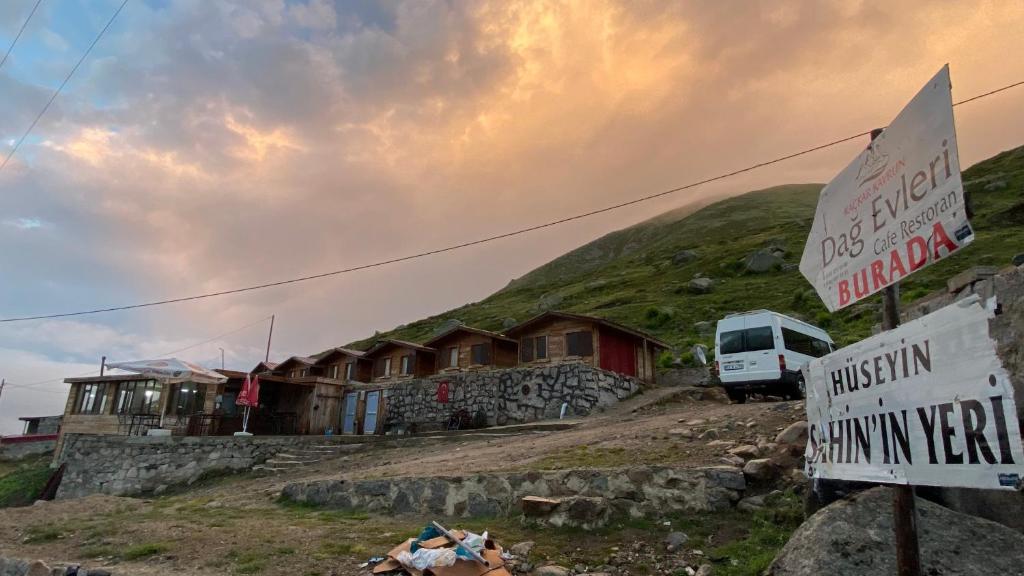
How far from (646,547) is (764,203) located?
142 meters

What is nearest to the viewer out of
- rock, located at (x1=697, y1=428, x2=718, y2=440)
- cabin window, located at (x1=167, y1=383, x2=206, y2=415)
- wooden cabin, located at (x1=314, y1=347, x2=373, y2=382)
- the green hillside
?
rock, located at (x1=697, y1=428, x2=718, y2=440)

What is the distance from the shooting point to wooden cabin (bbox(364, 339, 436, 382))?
36875 mm

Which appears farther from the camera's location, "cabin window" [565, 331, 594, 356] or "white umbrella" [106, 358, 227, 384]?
"cabin window" [565, 331, 594, 356]

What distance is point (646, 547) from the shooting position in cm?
714

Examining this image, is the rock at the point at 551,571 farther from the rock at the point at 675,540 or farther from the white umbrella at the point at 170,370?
the white umbrella at the point at 170,370

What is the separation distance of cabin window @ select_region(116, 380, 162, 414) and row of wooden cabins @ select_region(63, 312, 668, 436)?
0.19 ft

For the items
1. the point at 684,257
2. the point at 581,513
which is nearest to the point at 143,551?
the point at 581,513

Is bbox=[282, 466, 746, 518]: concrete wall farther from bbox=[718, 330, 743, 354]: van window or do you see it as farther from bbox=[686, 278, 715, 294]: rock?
bbox=[686, 278, 715, 294]: rock

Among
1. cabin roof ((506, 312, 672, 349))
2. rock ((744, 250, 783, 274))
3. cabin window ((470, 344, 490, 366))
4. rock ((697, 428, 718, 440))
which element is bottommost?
rock ((697, 428, 718, 440))

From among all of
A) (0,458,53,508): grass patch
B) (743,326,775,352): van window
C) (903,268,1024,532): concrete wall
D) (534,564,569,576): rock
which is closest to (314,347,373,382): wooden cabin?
(0,458,53,508): grass patch

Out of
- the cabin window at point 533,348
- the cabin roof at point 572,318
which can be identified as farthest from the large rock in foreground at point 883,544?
the cabin window at point 533,348

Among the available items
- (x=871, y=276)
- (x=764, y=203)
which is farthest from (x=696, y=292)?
(x=764, y=203)

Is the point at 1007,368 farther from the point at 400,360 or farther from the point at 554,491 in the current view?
the point at 400,360

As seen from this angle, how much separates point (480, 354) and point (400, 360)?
22.7ft
